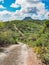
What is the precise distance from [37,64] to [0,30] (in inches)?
2108

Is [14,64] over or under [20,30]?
over

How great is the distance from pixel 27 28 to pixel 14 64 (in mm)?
142927

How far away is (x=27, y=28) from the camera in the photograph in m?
174

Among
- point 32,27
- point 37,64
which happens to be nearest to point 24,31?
point 32,27

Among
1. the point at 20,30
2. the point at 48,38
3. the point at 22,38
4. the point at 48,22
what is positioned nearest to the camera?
the point at 48,38

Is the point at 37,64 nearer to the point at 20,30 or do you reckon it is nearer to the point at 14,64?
the point at 14,64

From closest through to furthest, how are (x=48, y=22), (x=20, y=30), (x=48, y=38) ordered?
1. (x=48, y=38)
2. (x=48, y=22)
3. (x=20, y=30)

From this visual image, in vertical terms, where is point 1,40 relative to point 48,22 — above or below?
below

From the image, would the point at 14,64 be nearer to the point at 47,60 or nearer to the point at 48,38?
the point at 47,60

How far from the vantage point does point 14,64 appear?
3167 centimetres

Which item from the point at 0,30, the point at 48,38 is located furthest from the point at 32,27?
the point at 48,38

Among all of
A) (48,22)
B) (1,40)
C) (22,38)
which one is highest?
(48,22)

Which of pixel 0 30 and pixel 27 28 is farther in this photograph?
pixel 27 28

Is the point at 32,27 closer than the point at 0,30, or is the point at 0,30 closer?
the point at 0,30
